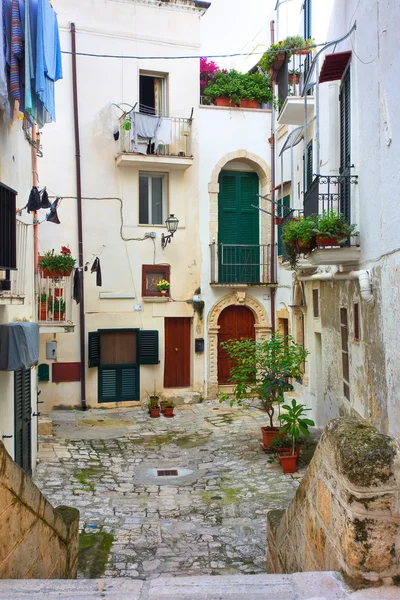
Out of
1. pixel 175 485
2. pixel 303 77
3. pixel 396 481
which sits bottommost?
pixel 175 485

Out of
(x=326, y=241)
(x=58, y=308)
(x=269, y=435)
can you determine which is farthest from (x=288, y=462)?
(x=58, y=308)

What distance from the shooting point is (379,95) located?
7.06 meters

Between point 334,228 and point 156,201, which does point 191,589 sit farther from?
point 156,201

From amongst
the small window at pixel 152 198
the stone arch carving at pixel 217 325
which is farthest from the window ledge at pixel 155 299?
the small window at pixel 152 198

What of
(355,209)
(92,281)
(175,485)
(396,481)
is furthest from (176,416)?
(396,481)

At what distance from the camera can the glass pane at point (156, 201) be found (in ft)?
51.4

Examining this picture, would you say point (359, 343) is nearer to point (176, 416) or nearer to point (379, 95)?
point (379, 95)

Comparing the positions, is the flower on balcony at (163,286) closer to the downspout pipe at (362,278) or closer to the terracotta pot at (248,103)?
the terracotta pot at (248,103)

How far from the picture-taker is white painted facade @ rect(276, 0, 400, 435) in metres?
6.66

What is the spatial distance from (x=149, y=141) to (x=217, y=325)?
5338 millimetres

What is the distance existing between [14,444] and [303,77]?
28.4ft

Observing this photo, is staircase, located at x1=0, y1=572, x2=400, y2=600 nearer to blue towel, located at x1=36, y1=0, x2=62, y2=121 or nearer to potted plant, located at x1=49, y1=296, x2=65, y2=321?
blue towel, located at x1=36, y1=0, x2=62, y2=121

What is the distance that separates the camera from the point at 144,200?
1559 cm

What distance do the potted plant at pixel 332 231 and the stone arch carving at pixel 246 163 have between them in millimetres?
7761
